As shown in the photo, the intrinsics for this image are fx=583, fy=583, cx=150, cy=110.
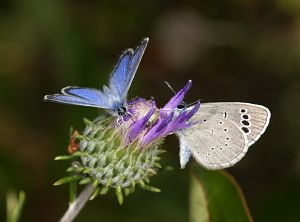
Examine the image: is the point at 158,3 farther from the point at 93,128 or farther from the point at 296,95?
the point at 93,128

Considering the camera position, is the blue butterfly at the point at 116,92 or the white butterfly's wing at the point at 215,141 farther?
the white butterfly's wing at the point at 215,141

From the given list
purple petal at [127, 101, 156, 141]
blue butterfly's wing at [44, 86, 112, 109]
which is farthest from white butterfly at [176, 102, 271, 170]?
blue butterfly's wing at [44, 86, 112, 109]

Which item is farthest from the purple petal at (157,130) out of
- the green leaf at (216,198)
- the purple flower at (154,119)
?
the green leaf at (216,198)

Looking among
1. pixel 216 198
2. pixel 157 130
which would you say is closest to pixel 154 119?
pixel 157 130

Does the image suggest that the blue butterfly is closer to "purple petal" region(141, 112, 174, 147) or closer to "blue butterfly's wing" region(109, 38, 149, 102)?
"blue butterfly's wing" region(109, 38, 149, 102)

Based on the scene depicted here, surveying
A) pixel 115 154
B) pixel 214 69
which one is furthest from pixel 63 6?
pixel 115 154

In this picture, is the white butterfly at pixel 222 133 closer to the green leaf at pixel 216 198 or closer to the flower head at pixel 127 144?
Answer: the green leaf at pixel 216 198

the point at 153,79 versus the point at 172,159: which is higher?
the point at 153,79
